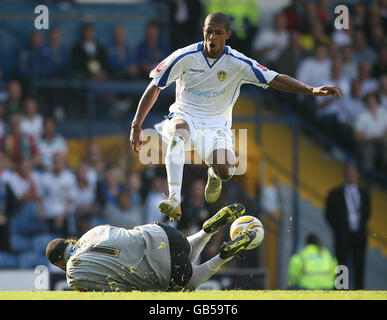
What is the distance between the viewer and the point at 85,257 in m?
7.77

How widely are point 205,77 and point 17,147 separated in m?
5.80

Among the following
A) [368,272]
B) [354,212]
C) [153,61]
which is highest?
[153,61]

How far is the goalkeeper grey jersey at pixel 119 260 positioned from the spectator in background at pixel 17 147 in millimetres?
6048

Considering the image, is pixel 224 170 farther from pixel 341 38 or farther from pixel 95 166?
pixel 341 38

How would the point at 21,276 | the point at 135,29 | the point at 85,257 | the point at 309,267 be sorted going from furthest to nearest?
the point at 135,29 < the point at 309,267 < the point at 21,276 < the point at 85,257

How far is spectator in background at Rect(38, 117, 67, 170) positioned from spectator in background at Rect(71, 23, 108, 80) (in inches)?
48.2

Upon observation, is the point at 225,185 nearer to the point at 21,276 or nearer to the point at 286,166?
the point at 286,166

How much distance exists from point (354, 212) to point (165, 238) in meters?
→ 6.29

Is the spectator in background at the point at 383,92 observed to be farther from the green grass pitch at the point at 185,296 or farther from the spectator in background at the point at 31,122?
the green grass pitch at the point at 185,296

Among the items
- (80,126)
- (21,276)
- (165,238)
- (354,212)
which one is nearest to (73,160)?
(80,126)

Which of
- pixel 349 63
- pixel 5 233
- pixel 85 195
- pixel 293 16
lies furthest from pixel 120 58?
pixel 349 63

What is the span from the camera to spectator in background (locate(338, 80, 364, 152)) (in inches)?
609

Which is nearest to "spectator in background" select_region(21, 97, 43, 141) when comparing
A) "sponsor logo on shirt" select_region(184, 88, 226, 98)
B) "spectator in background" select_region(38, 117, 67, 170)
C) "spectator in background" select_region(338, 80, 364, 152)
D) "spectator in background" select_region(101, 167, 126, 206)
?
Answer: "spectator in background" select_region(38, 117, 67, 170)

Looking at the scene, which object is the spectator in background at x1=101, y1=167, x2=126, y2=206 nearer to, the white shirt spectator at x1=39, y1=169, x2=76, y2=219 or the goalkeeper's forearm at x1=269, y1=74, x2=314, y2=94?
the white shirt spectator at x1=39, y1=169, x2=76, y2=219
